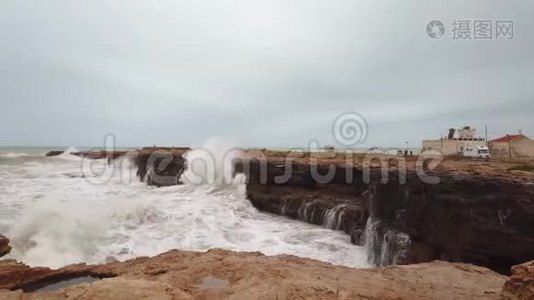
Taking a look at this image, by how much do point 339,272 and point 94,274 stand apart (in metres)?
4.24

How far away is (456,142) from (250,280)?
3630cm

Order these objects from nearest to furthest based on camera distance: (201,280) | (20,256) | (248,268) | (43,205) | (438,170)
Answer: (201,280), (248,268), (20,256), (438,170), (43,205)

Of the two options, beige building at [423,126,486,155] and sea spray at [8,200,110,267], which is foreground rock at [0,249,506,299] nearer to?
sea spray at [8,200,110,267]

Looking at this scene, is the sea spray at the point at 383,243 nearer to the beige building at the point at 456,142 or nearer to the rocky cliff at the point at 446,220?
the rocky cliff at the point at 446,220

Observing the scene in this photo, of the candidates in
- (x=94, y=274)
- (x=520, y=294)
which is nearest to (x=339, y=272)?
(x=520, y=294)

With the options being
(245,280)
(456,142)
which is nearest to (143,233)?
(245,280)

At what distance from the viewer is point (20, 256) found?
33.6 ft

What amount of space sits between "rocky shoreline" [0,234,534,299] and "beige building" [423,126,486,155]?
30110 millimetres

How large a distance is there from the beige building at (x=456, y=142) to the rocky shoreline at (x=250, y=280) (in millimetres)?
30110

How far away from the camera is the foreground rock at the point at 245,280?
4523 mm

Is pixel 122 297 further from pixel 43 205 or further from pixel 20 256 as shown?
pixel 43 205

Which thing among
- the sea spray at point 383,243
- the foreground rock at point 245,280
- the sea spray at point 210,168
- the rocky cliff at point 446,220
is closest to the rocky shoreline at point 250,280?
the foreground rock at point 245,280

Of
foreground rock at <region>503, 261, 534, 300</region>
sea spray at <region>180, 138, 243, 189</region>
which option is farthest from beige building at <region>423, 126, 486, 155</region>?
foreground rock at <region>503, 261, 534, 300</region>

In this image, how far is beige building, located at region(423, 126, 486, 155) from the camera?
114 ft
